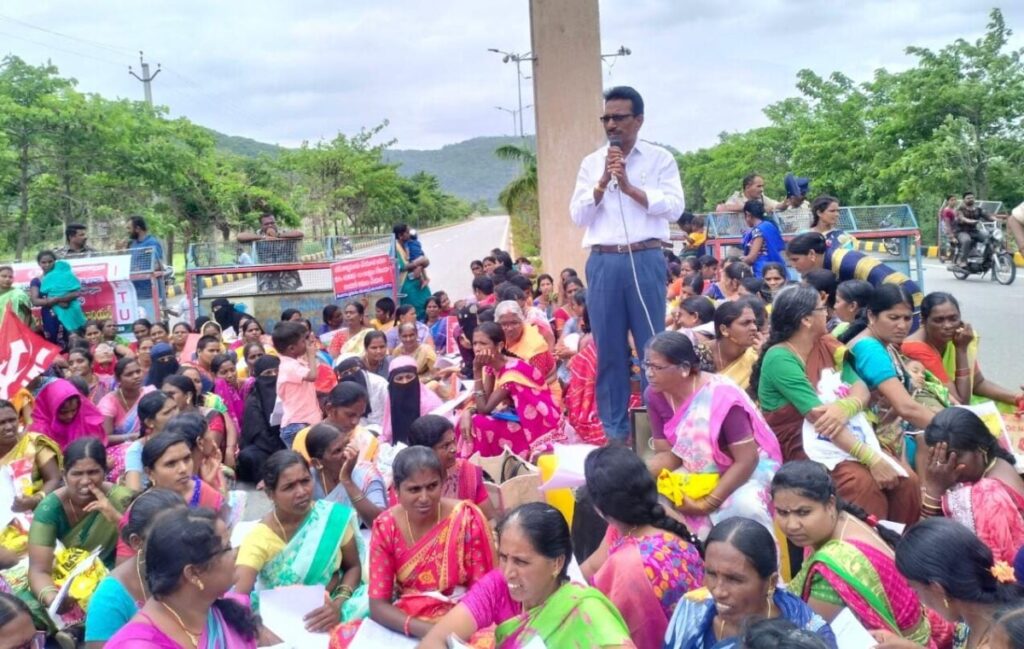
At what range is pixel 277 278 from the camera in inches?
460

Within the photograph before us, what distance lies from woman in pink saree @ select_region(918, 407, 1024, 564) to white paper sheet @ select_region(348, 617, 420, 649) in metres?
1.83

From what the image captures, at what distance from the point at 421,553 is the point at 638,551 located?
858 millimetres

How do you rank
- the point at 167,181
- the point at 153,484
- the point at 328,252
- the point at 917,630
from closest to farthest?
the point at 917,630 → the point at 153,484 → the point at 328,252 → the point at 167,181

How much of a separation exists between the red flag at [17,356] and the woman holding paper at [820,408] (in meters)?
4.82

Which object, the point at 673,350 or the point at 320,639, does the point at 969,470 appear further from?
the point at 320,639

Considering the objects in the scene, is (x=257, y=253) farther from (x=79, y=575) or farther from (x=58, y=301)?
(x=79, y=575)

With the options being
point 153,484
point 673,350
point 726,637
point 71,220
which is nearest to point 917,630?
point 726,637

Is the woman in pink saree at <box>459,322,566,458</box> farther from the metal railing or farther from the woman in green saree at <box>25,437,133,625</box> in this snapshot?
the metal railing

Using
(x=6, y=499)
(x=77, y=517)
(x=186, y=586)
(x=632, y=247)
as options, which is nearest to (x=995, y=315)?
(x=632, y=247)

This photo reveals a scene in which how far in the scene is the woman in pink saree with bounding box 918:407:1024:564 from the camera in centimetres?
292

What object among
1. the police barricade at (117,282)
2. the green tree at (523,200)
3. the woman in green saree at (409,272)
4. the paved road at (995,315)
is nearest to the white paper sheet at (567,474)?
the paved road at (995,315)

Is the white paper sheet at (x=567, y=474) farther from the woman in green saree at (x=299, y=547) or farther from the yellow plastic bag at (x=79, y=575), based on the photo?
the yellow plastic bag at (x=79, y=575)

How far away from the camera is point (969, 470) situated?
10.2 feet

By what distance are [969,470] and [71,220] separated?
21.4 meters
